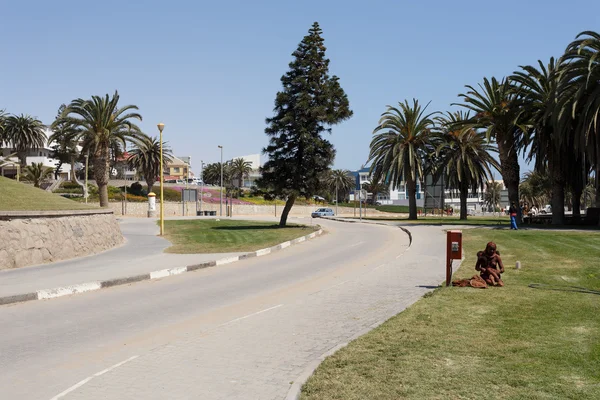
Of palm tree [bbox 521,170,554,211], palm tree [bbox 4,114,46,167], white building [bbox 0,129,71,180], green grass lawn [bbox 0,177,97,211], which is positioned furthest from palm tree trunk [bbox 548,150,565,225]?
white building [bbox 0,129,71,180]

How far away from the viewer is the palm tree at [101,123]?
43.7 meters

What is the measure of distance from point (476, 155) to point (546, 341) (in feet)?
164

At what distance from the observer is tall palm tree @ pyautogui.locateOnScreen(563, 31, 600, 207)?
111 ft

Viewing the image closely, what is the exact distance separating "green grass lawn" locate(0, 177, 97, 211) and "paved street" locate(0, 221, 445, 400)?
6.62 m

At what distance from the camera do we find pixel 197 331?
891 cm

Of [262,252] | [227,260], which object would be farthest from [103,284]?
[262,252]

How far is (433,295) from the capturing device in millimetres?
11516

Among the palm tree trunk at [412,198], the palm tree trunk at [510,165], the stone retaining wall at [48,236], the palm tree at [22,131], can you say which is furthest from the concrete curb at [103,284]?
the palm tree at [22,131]

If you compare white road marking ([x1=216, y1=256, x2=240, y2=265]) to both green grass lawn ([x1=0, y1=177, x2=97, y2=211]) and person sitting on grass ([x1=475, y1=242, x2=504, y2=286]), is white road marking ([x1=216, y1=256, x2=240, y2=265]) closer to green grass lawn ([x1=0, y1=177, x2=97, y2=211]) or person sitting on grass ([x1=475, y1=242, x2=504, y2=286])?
green grass lawn ([x1=0, y1=177, x2=97, y2=211])

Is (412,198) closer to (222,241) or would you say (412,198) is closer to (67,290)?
(222,241)

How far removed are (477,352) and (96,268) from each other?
1283cm

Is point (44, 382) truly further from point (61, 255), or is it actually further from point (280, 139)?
point (280, 139)

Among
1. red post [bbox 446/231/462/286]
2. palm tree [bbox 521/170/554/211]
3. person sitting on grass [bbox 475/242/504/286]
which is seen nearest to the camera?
person sitting on grass [bbox 475/242/504/286]

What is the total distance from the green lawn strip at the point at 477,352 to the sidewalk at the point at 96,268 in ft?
27.1
